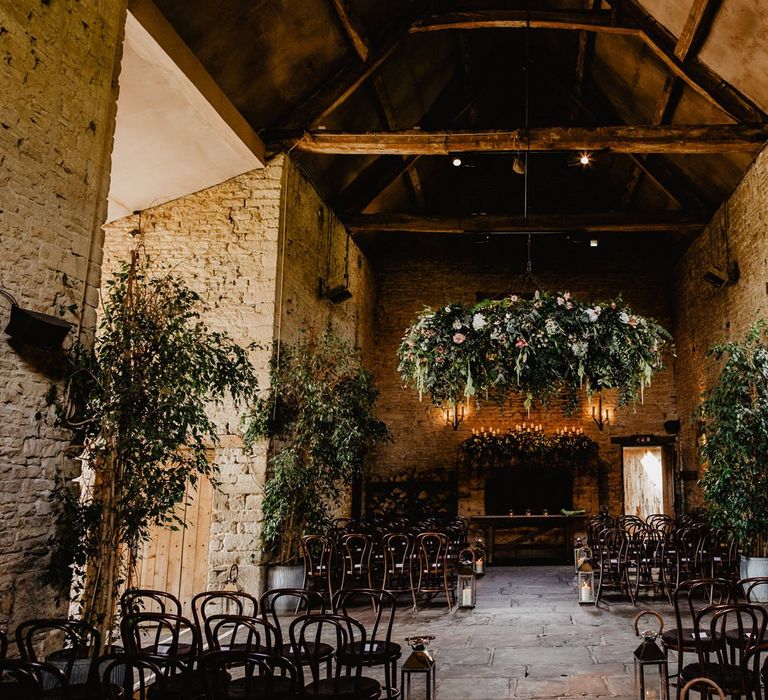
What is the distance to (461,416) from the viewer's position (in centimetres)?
1243

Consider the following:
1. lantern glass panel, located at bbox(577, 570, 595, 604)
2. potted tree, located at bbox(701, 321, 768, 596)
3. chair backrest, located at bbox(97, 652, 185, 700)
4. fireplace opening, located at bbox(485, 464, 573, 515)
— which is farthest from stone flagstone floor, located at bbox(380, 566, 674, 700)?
fireplace opening, located at bbox(485, 464, 573, 515)

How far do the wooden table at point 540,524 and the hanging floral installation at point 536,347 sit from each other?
565 cm

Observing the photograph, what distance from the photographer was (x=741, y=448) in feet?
22.9

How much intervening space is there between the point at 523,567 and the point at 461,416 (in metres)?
2.99

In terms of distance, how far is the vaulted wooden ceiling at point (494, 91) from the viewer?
22.2 ft

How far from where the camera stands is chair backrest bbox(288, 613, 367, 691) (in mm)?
3148

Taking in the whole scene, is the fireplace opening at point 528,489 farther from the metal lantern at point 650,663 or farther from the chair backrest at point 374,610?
the metal lantern at point 650,663

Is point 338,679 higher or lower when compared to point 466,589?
higher

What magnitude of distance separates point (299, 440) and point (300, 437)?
0.11 ft

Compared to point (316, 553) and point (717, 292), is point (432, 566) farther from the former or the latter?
point (717, 292)

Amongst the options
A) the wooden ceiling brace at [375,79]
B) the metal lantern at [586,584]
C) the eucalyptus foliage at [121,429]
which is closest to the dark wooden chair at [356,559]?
the metal lantern at [586,584]

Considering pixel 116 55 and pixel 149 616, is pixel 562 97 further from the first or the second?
pixel 149 616

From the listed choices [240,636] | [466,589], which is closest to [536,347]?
[466,589]

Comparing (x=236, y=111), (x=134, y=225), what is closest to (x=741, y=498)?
(x=236, y=111)
